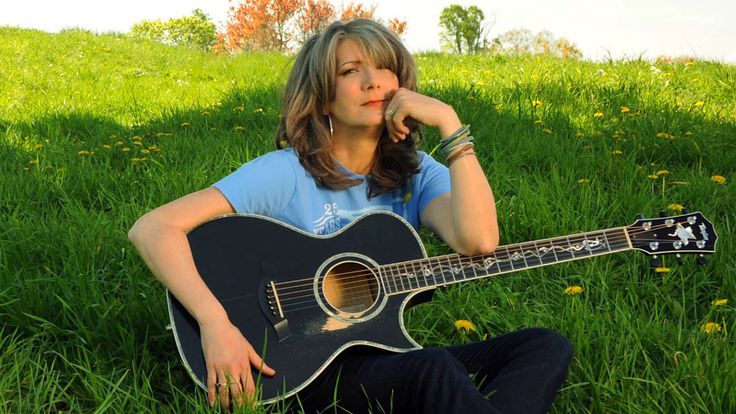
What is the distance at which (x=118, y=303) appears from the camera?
8.86 ft

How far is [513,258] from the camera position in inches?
92.3

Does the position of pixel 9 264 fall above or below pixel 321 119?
below

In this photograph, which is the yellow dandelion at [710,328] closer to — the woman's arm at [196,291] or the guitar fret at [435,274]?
the guitar fret at [435,274]

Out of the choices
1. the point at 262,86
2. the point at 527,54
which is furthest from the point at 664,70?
the point at 262,86

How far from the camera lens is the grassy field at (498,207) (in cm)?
241

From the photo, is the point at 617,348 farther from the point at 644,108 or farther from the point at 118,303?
the point at 644,108

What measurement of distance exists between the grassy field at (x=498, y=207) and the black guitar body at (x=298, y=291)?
0.16 m

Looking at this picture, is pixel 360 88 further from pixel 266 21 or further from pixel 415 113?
pixel 266 21

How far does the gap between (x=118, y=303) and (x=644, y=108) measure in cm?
390

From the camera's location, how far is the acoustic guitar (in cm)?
211

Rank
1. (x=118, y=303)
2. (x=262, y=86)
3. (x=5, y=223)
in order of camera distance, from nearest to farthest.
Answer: (x=118, y=303) < (x=5, y=223) < (x=262, y=86)

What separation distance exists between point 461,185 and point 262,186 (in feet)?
2.01

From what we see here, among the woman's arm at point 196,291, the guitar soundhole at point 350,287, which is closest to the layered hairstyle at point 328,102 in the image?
the guitar soundhole at point 350,287

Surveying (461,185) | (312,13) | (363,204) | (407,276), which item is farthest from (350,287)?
(312,13)
